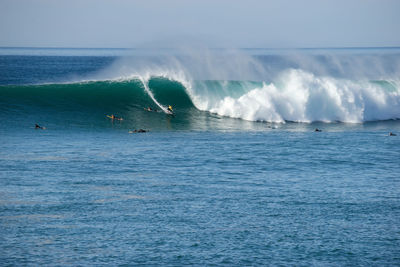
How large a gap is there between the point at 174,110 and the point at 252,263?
22178 mm

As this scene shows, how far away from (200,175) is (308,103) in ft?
57.6

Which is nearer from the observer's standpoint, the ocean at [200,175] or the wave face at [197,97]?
the ocean at [200,175]

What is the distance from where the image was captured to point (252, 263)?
395 inches

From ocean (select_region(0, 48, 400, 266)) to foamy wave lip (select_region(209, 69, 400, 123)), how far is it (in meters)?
0.10

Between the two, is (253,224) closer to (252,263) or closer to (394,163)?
(252,263)

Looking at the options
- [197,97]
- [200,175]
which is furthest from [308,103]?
[200,175]

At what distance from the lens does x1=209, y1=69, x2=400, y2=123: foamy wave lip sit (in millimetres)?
31219

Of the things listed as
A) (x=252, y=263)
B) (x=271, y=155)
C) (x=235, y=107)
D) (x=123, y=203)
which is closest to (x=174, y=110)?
(x=235, y=107)

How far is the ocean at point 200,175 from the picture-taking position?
1074 centimetres

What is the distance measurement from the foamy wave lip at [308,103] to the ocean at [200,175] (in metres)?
0.10

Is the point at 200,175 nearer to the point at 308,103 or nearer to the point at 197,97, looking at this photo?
the point at 308,103

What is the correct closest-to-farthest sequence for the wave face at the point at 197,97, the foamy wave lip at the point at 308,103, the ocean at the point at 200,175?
the ocean at the point at 200,175, the wave face at the point at 197,97, the foamy wave lip at the point at 308,103

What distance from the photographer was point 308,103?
32.2 m

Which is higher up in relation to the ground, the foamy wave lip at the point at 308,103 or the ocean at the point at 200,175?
the foamy wave lip at the point at 308,103
